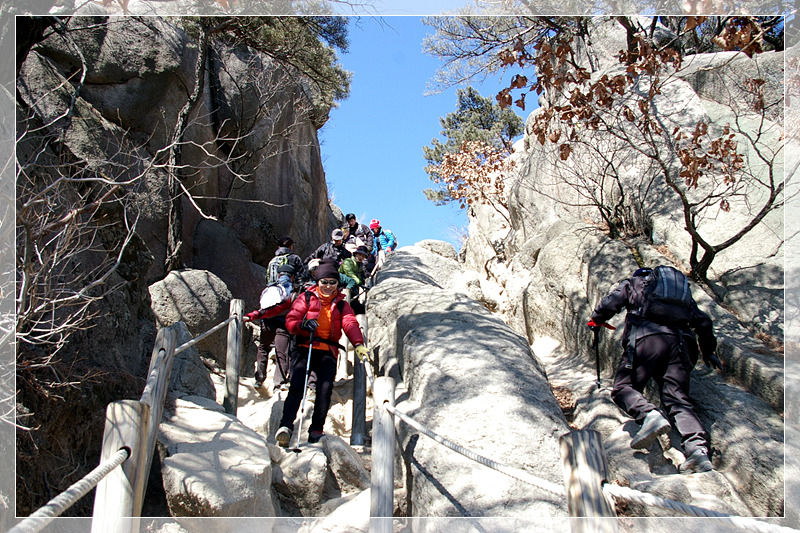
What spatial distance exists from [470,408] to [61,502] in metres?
3.35

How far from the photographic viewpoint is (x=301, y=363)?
17.5 feet

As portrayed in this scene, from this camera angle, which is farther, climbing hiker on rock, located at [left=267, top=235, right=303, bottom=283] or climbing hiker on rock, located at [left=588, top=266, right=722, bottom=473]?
climbing hiker on rock, located at [left=267, top=235, right=303, bottom=283]

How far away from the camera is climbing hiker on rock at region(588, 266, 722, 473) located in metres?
4.52

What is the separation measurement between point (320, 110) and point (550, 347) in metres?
11.5

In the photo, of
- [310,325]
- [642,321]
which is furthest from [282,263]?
[642,321]

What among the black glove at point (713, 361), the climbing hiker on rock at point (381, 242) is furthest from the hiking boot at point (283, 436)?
the climbing hiker on rock at point (381, 242)

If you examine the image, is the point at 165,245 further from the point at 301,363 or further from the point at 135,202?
the point at 301,363

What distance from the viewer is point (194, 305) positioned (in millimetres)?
9102

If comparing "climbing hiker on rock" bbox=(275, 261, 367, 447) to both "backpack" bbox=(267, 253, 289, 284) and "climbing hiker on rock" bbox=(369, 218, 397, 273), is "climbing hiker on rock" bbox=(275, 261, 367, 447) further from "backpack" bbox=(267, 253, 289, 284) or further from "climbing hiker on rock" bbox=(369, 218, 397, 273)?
"climbing hiker on rock" bbox=(369, 218, 397, 273)

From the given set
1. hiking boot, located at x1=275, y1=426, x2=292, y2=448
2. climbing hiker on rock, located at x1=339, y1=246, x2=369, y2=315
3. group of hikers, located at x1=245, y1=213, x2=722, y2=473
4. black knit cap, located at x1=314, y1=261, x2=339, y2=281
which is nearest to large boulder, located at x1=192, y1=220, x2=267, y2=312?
climbing hiker on rock, located at x1=339, y1=246, x2=369, y2=315

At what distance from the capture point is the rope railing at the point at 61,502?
1748 mm

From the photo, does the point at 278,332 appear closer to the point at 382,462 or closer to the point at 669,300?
the point at 382,462

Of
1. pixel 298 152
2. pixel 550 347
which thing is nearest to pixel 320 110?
→ pixel 298 152

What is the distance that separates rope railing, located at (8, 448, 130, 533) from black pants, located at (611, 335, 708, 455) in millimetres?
4051
